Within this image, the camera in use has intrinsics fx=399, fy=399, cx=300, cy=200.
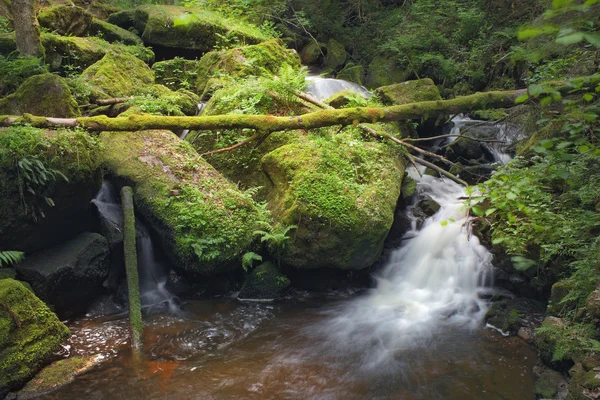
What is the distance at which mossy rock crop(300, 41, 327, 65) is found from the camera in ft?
57.5

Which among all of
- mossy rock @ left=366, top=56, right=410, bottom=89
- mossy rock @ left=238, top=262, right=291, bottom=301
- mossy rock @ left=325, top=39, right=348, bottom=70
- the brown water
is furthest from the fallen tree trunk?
mossy rock @ left=325, top=39, right=348, bottom=70

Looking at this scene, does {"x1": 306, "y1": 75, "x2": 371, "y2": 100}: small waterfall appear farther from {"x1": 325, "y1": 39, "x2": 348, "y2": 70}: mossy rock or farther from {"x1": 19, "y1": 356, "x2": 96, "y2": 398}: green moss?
{"x1": 19, "y1": 356, "x2": 96, "y2": 398}: green moss

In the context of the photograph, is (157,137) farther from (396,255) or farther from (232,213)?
(396,255)

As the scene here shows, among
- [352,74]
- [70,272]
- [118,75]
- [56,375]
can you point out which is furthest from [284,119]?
[352,74]

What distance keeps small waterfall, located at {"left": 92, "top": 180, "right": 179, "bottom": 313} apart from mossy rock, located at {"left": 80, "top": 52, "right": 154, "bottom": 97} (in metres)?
3.47

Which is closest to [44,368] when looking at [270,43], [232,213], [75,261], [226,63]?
[75,261]

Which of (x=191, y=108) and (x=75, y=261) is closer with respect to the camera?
(x=75, y=261)

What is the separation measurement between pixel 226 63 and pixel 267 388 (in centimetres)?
871

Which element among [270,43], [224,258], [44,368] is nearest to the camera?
[44,368]

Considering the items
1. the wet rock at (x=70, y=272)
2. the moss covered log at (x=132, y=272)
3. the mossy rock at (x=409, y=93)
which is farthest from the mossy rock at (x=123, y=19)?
the wet rock at (x=70, y=272)

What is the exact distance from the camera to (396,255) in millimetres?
8250

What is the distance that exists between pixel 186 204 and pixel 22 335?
3006 millimetres

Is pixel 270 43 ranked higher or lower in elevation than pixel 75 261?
higher

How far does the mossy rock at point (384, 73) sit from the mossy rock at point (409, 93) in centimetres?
478
